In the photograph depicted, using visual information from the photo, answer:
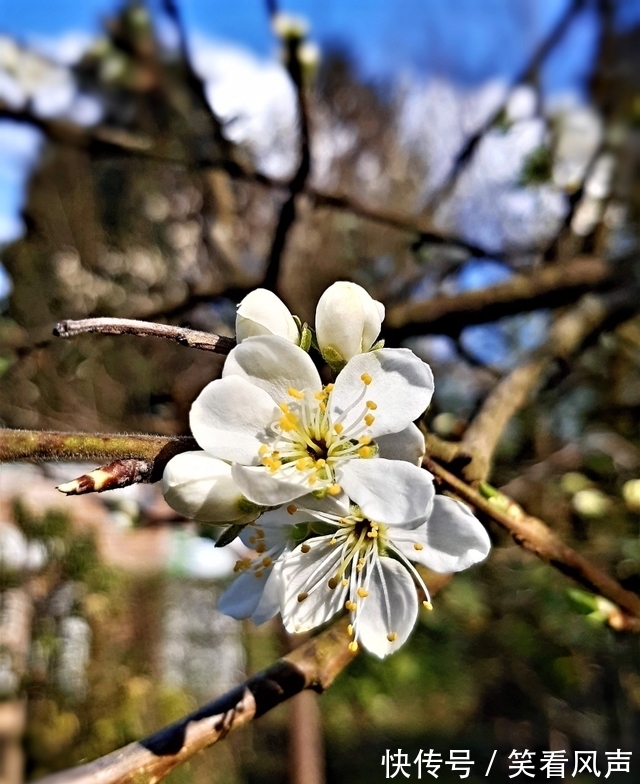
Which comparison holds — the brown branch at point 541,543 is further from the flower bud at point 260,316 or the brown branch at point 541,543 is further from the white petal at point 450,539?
the flower bud at point 260,316

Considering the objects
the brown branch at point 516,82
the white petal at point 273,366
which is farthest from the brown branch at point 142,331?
the brown branch at point 516,82

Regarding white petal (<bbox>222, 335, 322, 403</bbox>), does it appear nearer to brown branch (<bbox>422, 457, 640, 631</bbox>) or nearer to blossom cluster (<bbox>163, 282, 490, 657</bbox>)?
blossom cluster (<bbox>163, 282, 490, 657</bbox>)

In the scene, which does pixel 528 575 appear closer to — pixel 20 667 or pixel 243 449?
pixel 243 449

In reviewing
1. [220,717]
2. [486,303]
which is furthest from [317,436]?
[486,303]

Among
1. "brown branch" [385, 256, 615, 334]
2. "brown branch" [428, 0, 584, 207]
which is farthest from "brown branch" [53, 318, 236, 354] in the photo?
"brown branch" [428, 0, 584, 207]

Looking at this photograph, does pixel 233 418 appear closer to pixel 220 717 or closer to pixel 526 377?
pixel 220 717

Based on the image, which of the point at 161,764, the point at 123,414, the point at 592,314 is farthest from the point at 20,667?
the point at 161,764

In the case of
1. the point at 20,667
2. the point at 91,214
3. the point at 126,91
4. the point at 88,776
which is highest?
the point at 91,214
